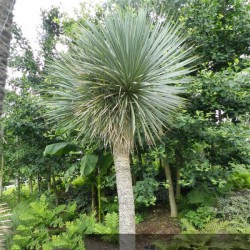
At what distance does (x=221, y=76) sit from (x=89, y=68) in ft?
7.42

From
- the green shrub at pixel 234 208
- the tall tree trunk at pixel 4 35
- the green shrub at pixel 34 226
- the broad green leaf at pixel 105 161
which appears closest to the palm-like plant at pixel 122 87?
the tall tree trunk at pixel 4 35

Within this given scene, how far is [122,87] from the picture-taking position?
3164 millimetres

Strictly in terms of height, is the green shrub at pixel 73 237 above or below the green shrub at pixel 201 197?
below

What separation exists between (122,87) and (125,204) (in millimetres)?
1500

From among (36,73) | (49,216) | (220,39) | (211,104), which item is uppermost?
A: (36,73)

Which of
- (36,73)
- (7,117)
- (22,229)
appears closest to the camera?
(22,229)

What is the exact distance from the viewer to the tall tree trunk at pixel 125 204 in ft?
10.3

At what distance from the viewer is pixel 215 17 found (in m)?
4.55

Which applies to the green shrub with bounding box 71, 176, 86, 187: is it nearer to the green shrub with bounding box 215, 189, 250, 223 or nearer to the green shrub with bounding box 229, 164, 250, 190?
the green shrub with bounding box 215, 189, 250, 223

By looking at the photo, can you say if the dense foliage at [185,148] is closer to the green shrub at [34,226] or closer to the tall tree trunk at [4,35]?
the green shrub at [34,226]

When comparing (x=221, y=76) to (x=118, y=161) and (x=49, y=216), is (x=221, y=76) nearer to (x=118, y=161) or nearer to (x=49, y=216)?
(x=118, y=161)

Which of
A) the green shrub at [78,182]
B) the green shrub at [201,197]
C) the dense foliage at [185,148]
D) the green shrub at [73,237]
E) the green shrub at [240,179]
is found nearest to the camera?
the green shrub at [73,237]

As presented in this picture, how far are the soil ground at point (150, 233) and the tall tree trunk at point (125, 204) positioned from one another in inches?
34.6

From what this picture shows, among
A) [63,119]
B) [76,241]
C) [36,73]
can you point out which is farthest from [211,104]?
[36,73]
